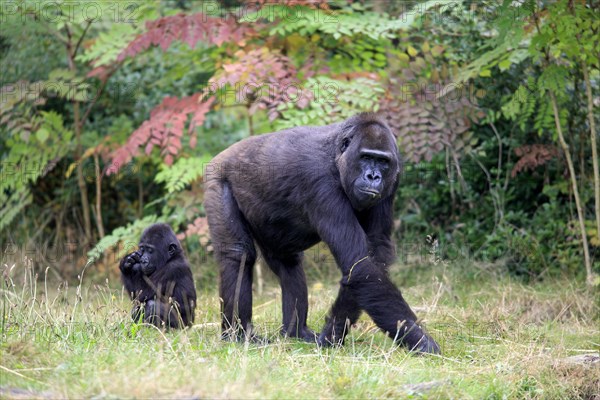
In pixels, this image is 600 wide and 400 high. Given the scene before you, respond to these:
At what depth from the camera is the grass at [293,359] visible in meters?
3.85

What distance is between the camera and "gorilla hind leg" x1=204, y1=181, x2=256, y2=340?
5836mm

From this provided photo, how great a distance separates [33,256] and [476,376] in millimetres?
6308

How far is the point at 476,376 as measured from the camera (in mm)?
4734

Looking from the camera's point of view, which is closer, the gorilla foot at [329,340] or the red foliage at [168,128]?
the gorilla foot at [329,340]

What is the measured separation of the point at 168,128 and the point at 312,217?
9.80ft

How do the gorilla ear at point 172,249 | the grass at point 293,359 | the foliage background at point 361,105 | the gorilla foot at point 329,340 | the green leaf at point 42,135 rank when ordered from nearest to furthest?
the grass at point 293,359, the gorilla foot at point 329,340, the gorilla ear at point 172,249, the foliage background at point 361,105, the green leaf at point 42,135

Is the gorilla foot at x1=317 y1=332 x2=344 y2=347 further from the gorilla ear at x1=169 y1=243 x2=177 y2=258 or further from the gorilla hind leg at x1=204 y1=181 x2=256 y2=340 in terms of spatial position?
the gorilla ear at x1=169 y1=243 x2=177 y2=258

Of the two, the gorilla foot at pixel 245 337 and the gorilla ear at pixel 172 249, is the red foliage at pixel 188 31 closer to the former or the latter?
the gorilla ear at pixel 172 249

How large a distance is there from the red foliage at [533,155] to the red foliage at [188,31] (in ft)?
9.98

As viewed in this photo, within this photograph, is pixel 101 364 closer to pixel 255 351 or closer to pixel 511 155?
pixel 255 351

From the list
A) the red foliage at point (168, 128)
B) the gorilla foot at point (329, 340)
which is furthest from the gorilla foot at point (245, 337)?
the red foliage at point (168, 128)

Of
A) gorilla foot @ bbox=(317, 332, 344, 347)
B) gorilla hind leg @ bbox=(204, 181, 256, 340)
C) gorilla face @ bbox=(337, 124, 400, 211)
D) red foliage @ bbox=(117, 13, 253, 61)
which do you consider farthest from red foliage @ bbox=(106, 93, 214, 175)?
gorilla foot @ bbox=(317, 332, 344, 347)

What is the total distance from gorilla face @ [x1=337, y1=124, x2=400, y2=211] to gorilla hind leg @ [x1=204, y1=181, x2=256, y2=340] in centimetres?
99

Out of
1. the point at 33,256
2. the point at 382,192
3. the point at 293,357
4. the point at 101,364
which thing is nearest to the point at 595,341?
the point at 382,192
